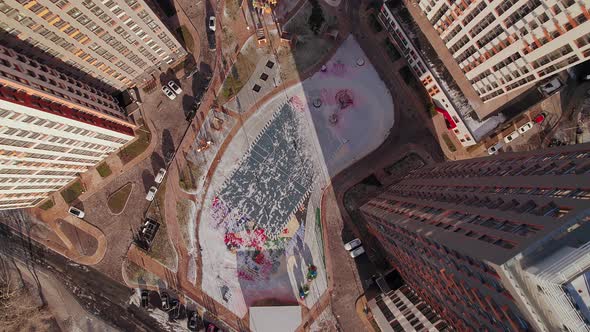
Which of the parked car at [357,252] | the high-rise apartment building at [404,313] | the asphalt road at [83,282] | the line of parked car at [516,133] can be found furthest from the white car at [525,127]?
the asphalt road at [83,282]

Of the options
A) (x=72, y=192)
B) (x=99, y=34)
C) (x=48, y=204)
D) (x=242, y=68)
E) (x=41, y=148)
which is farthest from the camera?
(x=48, y=204)

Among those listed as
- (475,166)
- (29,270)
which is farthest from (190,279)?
(475,166)

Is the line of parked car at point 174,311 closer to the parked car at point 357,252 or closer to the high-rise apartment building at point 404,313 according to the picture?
the parked car at point 357,252

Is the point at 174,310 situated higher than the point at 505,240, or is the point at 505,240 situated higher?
the point at 174,310

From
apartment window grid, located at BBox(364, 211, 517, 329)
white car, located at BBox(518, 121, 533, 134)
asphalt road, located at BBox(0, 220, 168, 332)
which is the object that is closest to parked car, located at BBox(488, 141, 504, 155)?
white car, located at BBox(518, 121, 533, 134)

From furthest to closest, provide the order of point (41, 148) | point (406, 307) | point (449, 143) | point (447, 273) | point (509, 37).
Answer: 1. point (449, 143)
2. point (406, 307)
3. point (41, 148)
4. point (509, 37)
5. point (447, 273)

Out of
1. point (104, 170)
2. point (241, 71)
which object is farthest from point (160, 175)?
point (241, 71)

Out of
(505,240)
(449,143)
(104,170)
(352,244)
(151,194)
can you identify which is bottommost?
(352,244)

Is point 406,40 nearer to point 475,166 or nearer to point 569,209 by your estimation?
point 475,166

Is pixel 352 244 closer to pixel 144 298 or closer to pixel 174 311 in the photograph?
pixel 174 311
